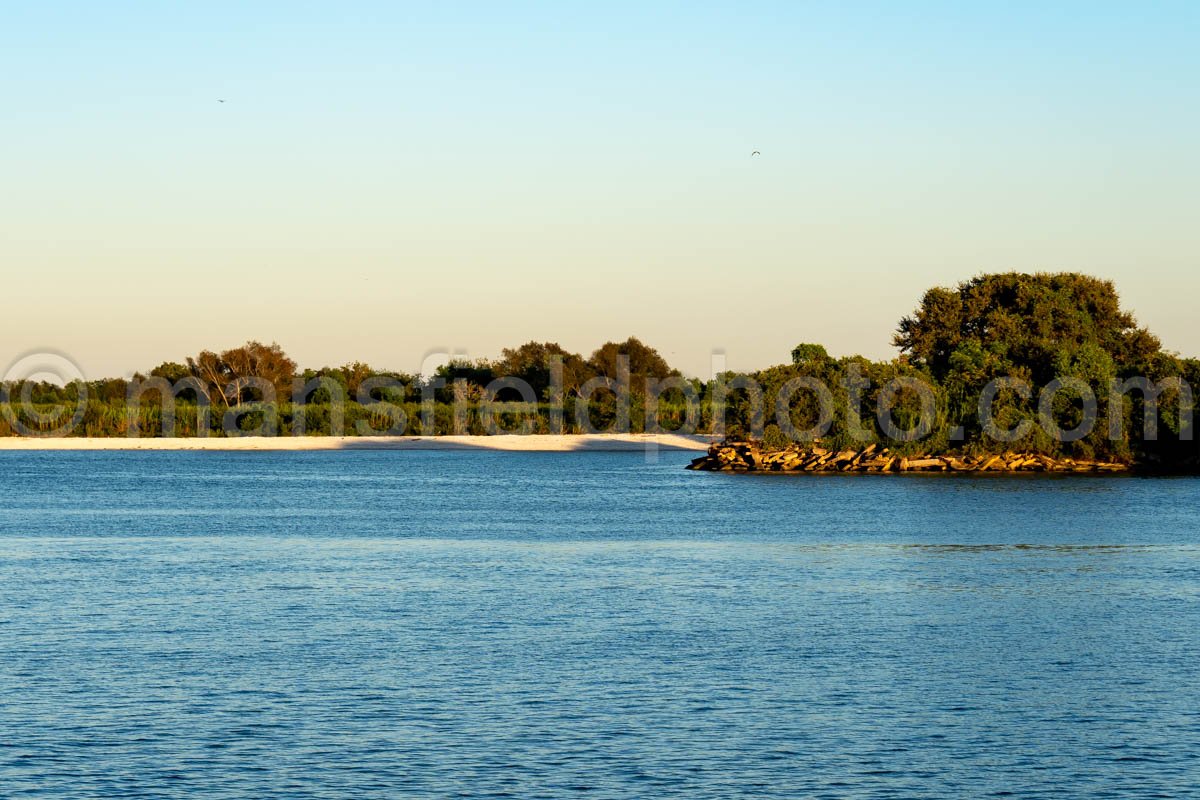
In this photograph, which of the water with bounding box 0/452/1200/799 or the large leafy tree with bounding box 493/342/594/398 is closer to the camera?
the water with bounding box 0/452/1200/799

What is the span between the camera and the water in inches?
604

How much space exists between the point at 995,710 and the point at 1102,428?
60.0 m

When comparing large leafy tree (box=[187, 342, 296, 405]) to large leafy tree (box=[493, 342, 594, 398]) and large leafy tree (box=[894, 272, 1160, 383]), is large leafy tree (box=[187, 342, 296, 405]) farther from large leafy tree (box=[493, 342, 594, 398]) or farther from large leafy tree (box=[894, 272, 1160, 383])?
large leafy tree (box=[894, 272, 1160, 383])

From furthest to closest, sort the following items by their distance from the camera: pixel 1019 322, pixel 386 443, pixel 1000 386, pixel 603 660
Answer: pixel 386 443, pixel 1019 322, pixel 1000 386, pixel 603 660

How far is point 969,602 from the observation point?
27.5 metres

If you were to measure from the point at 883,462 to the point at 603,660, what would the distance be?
191 ft

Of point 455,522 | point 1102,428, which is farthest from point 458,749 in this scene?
point 1102,428

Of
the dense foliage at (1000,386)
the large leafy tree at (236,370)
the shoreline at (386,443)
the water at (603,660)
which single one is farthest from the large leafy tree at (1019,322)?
the large leafy tree at (236,370)

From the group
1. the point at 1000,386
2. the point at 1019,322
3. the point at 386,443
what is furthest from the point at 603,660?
the point at 386,443

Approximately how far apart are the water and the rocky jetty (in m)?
30.1

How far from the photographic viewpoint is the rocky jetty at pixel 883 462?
249 feet

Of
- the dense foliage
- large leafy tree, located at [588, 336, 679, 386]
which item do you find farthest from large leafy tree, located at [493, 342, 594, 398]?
the dense foliage

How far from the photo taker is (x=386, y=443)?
127 metres

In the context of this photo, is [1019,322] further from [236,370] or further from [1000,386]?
[236,370]
